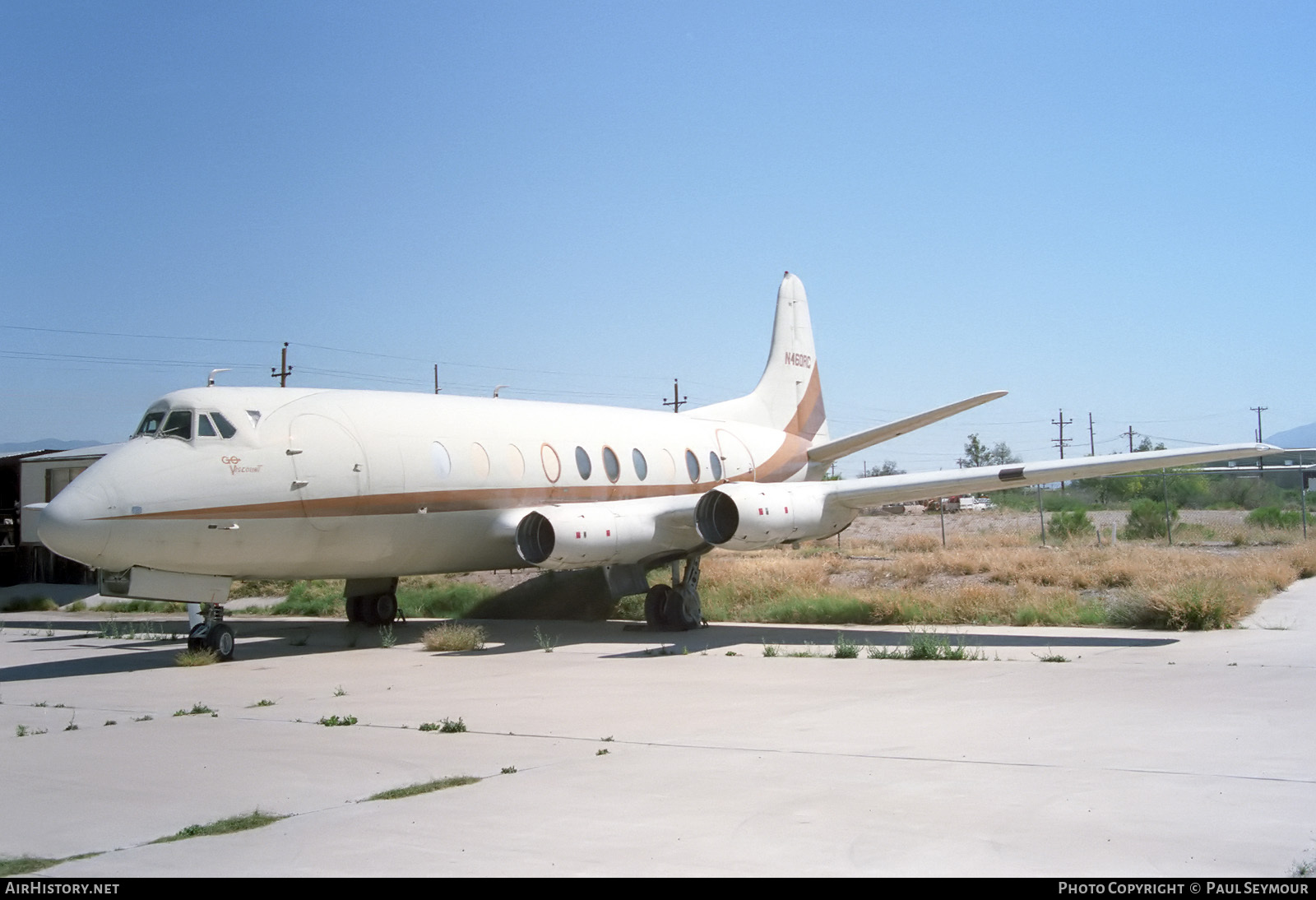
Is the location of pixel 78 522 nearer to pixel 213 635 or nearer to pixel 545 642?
pixel 213 635

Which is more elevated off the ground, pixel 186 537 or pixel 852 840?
pixel 186 537

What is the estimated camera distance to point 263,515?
14594mm

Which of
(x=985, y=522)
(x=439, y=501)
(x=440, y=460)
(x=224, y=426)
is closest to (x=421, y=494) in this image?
(x=439, y=501)

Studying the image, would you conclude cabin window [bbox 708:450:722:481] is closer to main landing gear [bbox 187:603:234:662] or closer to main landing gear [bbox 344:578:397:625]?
main landing gear [bbox 344:578:397:625]

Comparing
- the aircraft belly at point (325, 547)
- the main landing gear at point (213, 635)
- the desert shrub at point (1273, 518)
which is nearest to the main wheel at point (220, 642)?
the main landing gear at point (213, 635)

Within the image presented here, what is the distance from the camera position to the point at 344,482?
15.4 meters

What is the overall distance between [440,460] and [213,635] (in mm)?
3689

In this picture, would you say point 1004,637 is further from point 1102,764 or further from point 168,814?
point 168,814

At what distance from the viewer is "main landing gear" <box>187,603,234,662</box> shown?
14984mm

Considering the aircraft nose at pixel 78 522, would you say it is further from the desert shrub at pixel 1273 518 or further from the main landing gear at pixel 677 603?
the desert shrub at pixel 1273 518

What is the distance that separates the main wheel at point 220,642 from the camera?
49.2 feet

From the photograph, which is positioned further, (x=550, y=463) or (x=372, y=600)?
(x=372, y=600)
